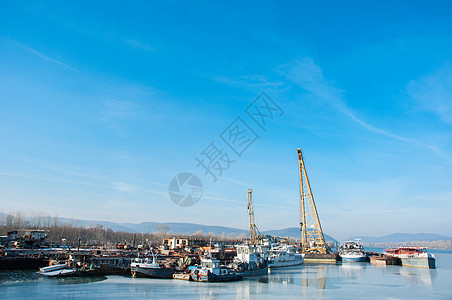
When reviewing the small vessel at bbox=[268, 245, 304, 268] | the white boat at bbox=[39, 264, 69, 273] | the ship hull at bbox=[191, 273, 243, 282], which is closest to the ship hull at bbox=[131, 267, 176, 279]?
the ship hull at bbox=[191, 273, 243, 282]

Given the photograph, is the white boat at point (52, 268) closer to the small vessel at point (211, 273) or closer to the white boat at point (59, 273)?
the white boat at point (59, 273)

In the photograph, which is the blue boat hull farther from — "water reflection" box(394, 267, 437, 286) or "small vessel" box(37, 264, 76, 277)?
"small vessel" box(37, 264, 76, 277)

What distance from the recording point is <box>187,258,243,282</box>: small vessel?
31.7 m

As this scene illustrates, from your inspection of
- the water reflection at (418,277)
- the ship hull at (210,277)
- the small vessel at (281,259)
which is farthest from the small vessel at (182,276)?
the water reflection at (418,277)

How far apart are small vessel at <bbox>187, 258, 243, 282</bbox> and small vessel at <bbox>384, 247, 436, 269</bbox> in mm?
40612

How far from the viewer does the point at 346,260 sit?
70375mm

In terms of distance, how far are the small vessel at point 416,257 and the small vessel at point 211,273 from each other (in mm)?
40612

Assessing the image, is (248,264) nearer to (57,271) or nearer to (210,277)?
(210,277)

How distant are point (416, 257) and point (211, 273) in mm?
45037

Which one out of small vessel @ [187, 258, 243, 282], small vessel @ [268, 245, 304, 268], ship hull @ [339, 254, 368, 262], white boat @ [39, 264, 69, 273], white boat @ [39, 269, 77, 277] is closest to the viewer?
small vessel @ [187, 258, 243, 282]

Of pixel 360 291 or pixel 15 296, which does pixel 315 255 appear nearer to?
pixel 360 291

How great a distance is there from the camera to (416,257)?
185 feet

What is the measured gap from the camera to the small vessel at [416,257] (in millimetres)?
54356

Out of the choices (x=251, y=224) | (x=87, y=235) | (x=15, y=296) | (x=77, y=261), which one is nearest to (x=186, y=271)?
(x=77, y=261)
